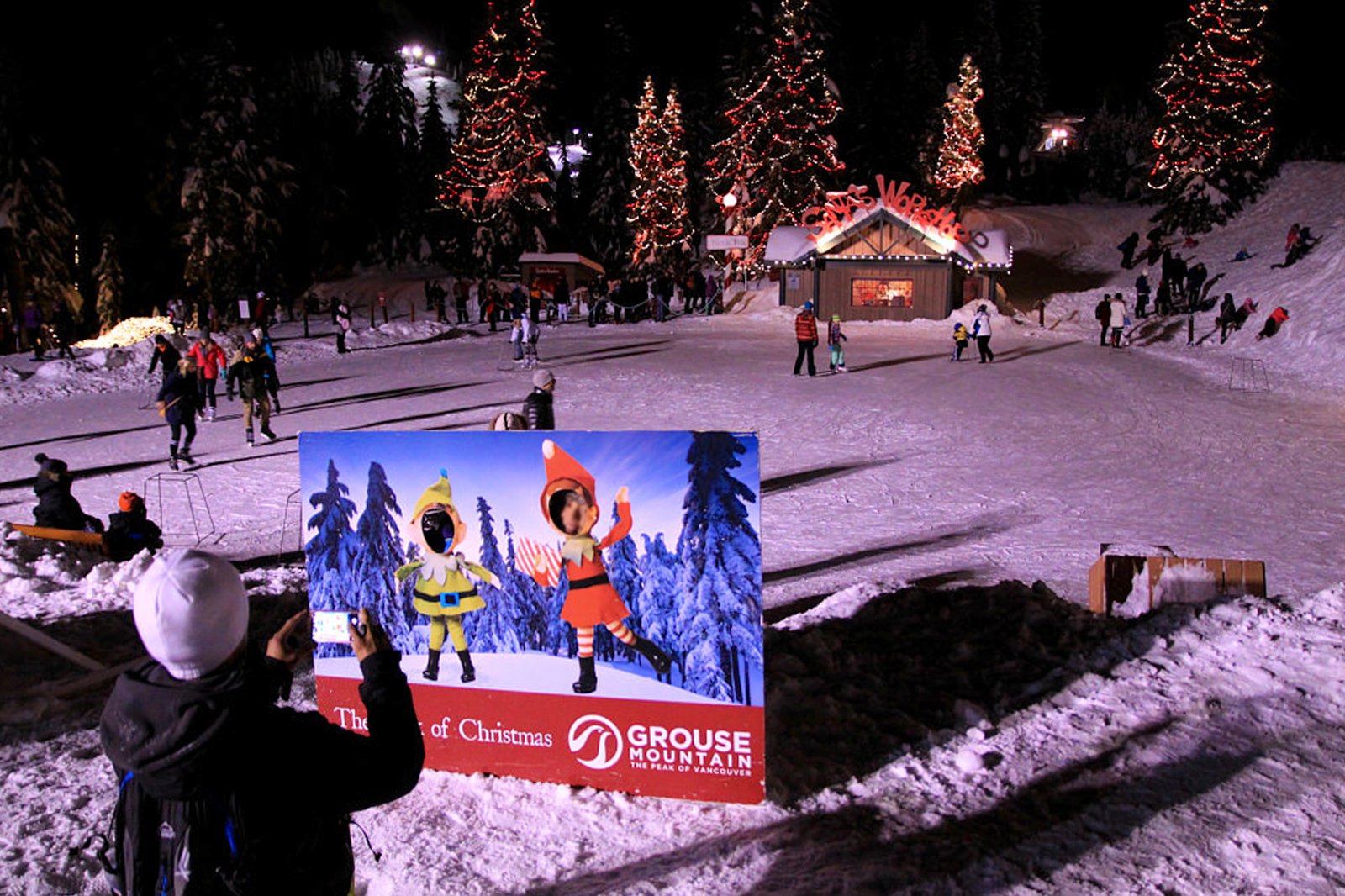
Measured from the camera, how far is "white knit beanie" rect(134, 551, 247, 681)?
1898mm

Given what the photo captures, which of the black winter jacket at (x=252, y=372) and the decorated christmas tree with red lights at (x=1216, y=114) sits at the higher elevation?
the decorated christmas tree with red lights at (x=1216, y=114)

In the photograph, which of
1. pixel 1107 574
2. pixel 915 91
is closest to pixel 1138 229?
pixel 915 91

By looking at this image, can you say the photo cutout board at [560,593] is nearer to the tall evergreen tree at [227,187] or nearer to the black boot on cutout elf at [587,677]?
the black boot on cutout elf at [587,677]

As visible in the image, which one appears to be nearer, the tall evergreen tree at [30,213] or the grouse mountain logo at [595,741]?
the grouse mountain logo at [595,741]

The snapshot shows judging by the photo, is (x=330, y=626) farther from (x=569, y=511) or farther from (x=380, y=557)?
(x=569, y=511)

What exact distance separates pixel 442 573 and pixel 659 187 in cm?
4389

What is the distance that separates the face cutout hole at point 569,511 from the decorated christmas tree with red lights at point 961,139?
55644mm

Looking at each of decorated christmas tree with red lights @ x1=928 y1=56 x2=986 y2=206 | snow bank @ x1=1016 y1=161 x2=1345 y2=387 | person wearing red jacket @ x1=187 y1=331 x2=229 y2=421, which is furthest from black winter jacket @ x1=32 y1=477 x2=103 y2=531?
decorated christmas tree with red lights @ x1=928 y1=56 x2=986 y2=206

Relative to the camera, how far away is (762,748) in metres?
3.75

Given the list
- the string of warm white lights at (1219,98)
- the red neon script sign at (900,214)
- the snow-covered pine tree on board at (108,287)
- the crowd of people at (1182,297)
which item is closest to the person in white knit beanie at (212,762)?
the crowd of people at (1182,297)

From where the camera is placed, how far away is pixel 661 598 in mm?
3793

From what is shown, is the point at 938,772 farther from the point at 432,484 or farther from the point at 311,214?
the point at 311,214

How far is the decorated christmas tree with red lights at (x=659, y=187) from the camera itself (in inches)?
1774

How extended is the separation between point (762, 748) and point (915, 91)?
6594 cm
